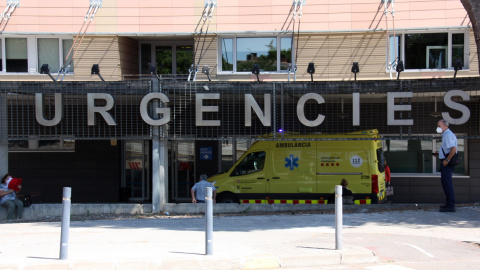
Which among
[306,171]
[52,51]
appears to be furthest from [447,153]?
[52,51]

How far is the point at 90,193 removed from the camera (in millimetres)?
18156

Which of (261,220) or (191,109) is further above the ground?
(191,109)

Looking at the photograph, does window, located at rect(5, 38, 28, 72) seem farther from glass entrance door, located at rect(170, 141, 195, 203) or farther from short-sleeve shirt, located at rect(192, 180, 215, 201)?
short-sleeve shirt, located at rect(192, 180, 215, 201)

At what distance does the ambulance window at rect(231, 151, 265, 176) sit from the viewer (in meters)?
14.2

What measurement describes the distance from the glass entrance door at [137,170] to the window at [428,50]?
9493mm

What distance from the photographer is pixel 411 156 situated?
670 inches

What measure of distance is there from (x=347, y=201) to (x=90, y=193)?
9617 mm

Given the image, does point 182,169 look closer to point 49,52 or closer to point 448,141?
point 49,52

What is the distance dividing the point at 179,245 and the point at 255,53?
29.8 feet

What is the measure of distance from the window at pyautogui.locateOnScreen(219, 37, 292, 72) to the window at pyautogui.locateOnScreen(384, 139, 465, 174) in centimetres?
471

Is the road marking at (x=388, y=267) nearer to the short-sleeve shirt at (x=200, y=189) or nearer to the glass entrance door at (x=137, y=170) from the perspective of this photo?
the short-sleeve shirt at (x=200, y=189)

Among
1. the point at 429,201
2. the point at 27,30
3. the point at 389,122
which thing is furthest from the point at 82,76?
the point at 429,201

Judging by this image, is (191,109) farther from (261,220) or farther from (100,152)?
(100,152)

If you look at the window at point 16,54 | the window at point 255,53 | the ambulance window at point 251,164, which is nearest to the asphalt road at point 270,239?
the ambulance window at point 251,164
